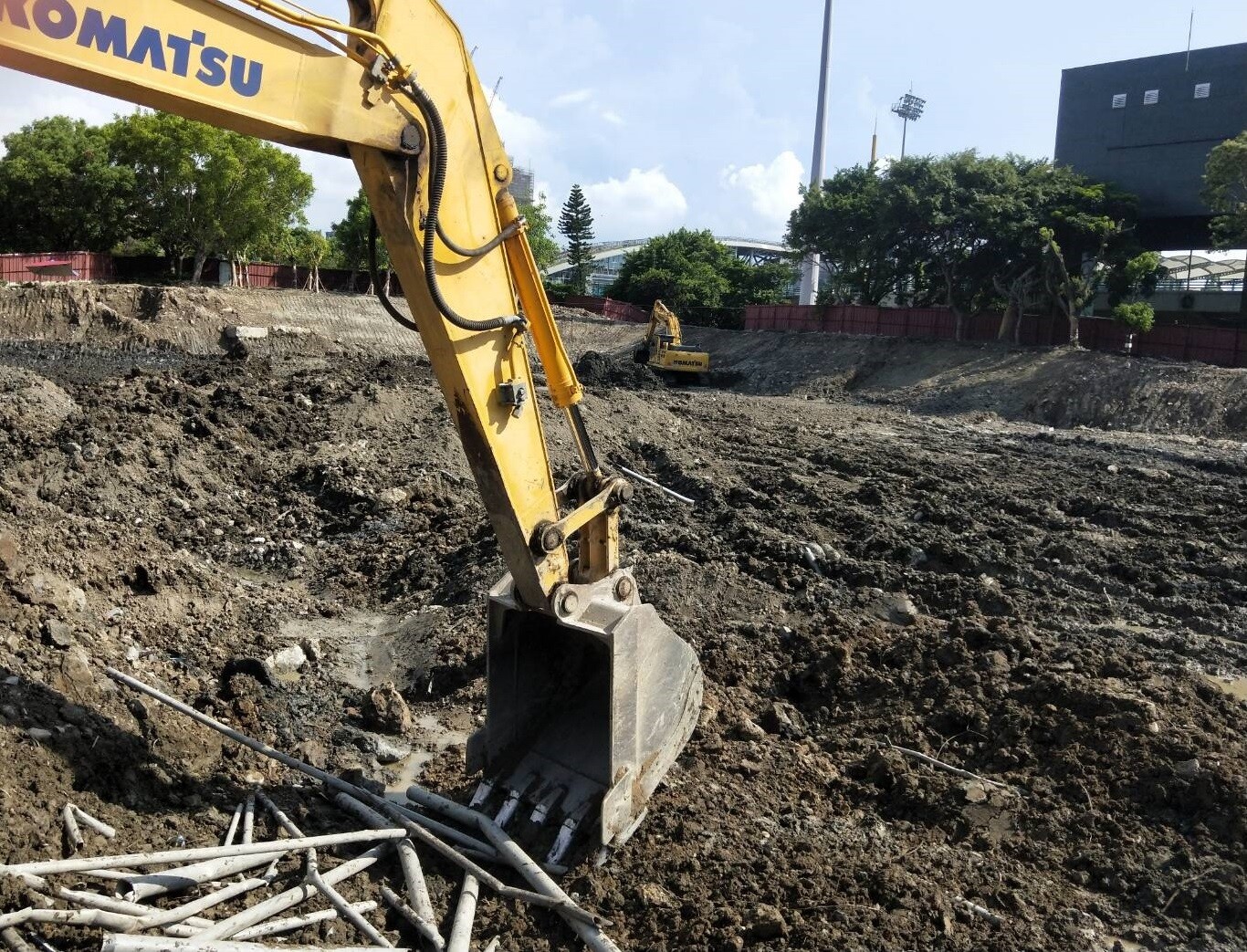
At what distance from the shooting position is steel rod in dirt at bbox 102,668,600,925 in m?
4.41

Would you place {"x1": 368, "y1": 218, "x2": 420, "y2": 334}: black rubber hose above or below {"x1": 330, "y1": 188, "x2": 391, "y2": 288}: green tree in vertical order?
below

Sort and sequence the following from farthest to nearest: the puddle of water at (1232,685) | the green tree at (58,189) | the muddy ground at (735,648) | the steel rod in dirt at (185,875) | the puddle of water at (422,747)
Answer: the green tree at (58,189) < the puddle of water at (1232,685) < the puddle of water at (422,747) < the muddy ground at (735,648) < the steel rod in dirt at (185,875)

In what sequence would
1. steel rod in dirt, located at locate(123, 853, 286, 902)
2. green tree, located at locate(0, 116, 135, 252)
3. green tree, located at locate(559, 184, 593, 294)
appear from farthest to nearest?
green tree, located at locate(559, 184, 593, 294) → green tree, located at locate(0, 116, 135, 252) → steel rod in dirt, located at locate(123, 853, 286, 902)

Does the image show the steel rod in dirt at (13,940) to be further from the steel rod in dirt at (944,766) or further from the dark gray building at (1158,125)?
the dark gray building at (1158,125)

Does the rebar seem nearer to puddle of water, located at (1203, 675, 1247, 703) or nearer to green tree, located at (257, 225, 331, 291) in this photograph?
puddle of water, located at (1203, 675, 1247, 703)

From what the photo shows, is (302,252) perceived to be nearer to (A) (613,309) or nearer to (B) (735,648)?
(A) (613,309)

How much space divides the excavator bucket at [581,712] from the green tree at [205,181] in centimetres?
3120

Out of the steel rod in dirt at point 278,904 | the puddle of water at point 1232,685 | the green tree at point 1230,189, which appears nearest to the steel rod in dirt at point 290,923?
the steel rod in dirt at point 278,904

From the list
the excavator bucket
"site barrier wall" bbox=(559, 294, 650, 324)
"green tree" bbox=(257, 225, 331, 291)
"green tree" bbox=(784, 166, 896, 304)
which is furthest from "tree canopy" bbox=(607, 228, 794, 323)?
the excavator bucket

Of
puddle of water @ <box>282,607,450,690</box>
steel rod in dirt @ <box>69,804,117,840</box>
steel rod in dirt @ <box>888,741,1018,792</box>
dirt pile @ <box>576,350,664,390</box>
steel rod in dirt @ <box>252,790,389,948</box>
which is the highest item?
dirt pile @ <box>576,350,664,390</box>

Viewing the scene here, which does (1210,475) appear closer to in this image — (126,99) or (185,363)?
(126,99)

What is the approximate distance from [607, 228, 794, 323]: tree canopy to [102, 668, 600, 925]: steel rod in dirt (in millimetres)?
41289

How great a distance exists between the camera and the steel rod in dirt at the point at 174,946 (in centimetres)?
338

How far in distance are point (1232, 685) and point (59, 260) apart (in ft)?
119
